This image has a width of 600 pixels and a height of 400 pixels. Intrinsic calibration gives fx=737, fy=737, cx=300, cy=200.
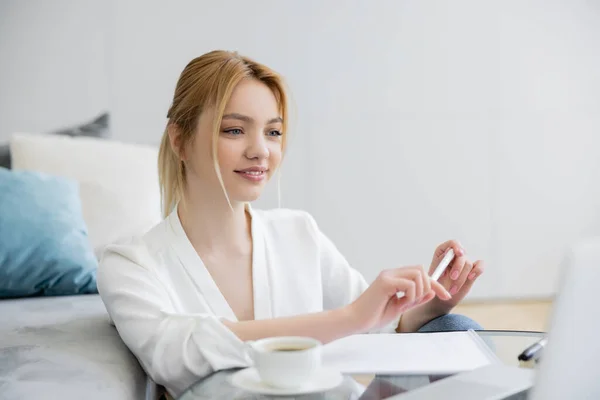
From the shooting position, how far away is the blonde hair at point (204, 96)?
1.41m

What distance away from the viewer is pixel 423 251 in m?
3.45

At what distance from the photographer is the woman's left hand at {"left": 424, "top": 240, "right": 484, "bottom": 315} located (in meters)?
1.35

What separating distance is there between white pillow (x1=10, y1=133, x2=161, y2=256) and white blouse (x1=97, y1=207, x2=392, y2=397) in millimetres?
691

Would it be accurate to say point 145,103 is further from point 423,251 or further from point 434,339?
point 434,339

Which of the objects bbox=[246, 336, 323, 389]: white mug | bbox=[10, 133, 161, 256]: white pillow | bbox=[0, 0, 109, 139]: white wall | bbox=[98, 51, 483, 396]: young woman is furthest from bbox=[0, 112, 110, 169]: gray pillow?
bbox=[246, 336, 323, 389]: white mug

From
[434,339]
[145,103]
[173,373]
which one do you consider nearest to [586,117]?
[145,103]

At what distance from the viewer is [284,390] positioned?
0.93m

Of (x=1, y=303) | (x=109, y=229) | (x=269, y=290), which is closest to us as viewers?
(x=269, y=290)

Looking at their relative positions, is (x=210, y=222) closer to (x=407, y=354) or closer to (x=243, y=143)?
(x=243, y=143)

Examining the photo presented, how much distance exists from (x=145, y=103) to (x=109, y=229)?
1.21m

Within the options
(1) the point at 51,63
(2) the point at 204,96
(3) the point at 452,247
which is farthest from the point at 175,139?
(1) the point at 51,63

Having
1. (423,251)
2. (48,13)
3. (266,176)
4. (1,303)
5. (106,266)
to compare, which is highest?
(48,13)

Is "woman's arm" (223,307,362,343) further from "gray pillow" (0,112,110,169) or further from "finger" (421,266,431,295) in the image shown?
"gray pillow" (0,112,110,169)

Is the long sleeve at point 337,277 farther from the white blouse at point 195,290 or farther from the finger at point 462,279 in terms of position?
the finger at point 462,279
